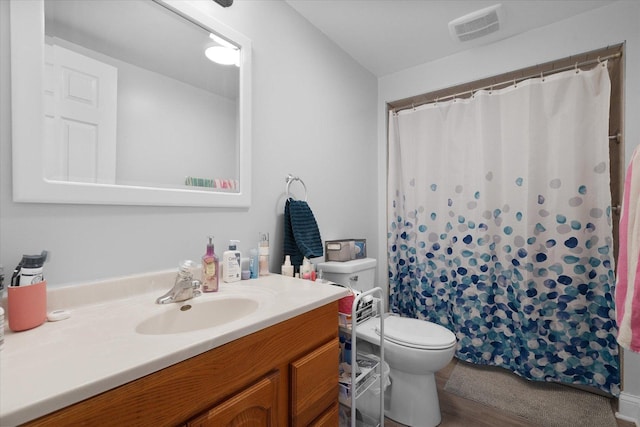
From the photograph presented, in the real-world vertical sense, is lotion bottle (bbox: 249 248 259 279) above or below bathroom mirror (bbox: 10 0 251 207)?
below

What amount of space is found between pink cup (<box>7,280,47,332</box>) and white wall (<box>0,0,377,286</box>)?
13cm

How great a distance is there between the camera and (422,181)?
90.0 inches

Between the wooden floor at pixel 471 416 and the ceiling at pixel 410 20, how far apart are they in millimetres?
2308

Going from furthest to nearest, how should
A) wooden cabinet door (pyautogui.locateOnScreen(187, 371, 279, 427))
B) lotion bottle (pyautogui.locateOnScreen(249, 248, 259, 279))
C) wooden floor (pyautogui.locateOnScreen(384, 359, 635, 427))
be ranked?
wooden floor (pyautogui.locateOnScreen(384, 359, 635, 427)) < lotion bottle (pyautogui.locateOnScreen(249, 248, 259, 279)) < wooden cabinet door (pyautogui.locateOnScreen(187, 371, 279, 427))

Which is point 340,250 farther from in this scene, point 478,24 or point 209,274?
point 478,24

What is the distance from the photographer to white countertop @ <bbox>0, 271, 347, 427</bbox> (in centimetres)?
48

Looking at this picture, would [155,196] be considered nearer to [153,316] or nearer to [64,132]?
[64,132]

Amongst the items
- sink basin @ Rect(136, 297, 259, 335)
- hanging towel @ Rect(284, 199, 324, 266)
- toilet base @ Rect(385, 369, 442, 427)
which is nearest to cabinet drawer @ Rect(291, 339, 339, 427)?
sink basin @ Rect(136, 297, 259, 335)

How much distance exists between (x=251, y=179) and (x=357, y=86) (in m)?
1.33

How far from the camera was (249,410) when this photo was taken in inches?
29.6

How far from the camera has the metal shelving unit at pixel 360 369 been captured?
1.15 metres

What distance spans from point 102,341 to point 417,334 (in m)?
1.44

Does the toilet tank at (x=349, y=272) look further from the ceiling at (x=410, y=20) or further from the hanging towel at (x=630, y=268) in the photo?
the ceiling at (x=410, y=20)

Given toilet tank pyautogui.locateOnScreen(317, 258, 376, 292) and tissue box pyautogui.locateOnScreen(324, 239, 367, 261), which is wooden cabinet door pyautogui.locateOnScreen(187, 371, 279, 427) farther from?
tissue box pyautogui.locateOnScreen(324, 239, 367, 261)
